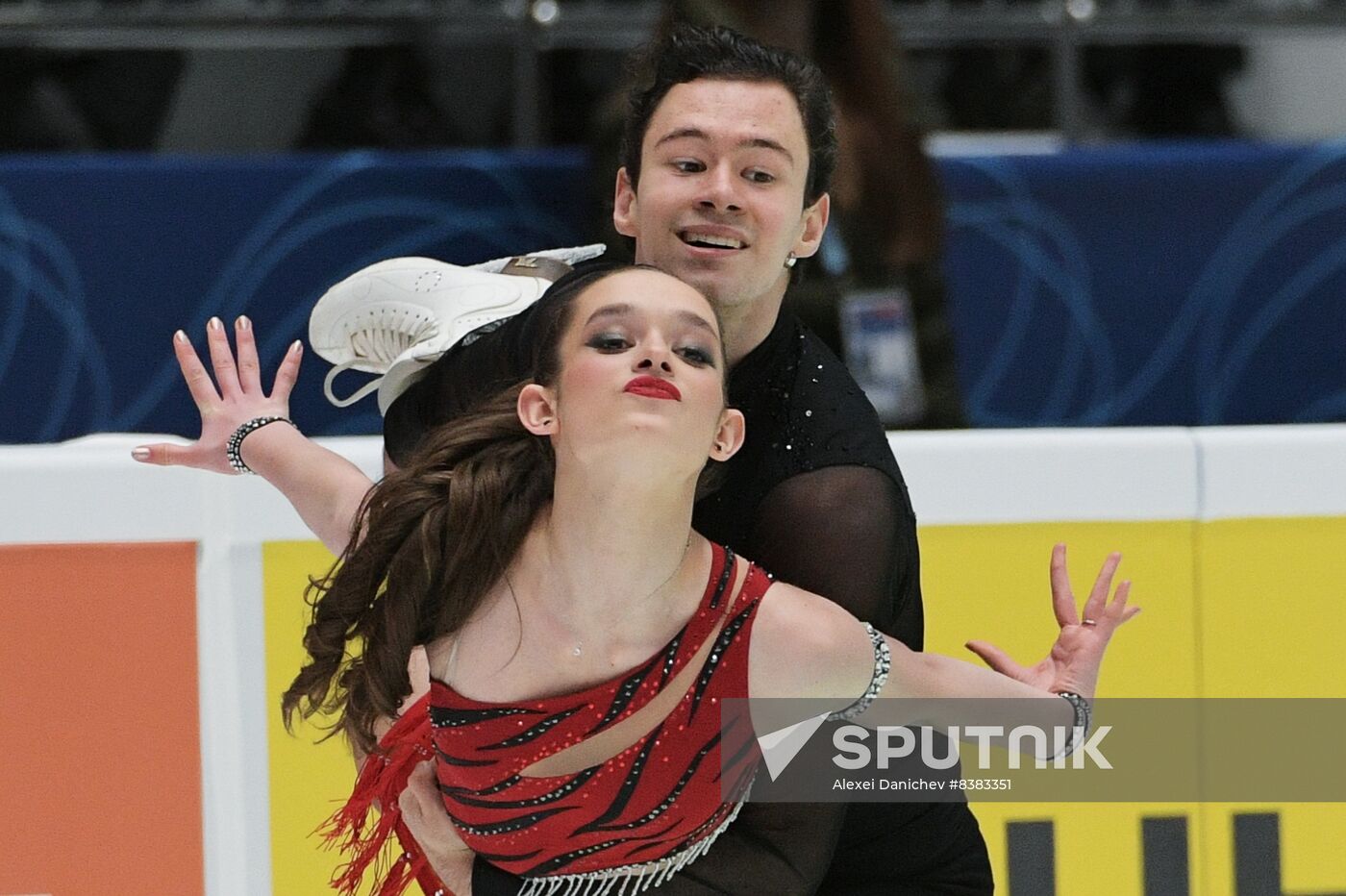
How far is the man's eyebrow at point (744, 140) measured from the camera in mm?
1953

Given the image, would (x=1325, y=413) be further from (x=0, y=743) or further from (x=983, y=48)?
(x=0, y=743)

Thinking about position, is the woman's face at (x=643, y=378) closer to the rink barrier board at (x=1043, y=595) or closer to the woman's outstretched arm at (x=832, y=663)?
the woman's outstretched arm at (x=832, y=663)

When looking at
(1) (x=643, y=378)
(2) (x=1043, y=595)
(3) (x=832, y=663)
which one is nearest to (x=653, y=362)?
(1) (x=643, y=378)

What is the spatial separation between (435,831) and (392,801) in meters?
0.08

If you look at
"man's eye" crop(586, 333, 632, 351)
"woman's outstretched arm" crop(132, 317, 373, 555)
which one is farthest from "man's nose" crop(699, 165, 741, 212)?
"woman's outstretched arm" crop(132, 317, 373, 555)

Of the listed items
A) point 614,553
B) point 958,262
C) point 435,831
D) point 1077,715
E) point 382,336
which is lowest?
point 435,831

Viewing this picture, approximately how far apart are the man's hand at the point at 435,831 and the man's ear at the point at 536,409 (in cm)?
43

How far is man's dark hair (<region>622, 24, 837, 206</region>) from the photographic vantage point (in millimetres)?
1995

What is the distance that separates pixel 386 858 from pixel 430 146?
2.31 m

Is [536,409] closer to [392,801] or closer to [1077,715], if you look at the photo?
[392,801]

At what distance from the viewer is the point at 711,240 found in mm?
1943

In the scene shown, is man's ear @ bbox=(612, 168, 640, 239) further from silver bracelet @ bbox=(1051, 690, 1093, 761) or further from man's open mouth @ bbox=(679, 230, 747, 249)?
silver bracelet @ bbox=(1051, 690, 1093, 761)

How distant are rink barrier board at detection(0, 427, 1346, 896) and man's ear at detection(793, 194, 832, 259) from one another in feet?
1.58

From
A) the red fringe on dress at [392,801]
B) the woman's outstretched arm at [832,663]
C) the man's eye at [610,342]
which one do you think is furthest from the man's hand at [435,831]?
the man's eye at [610,342]
